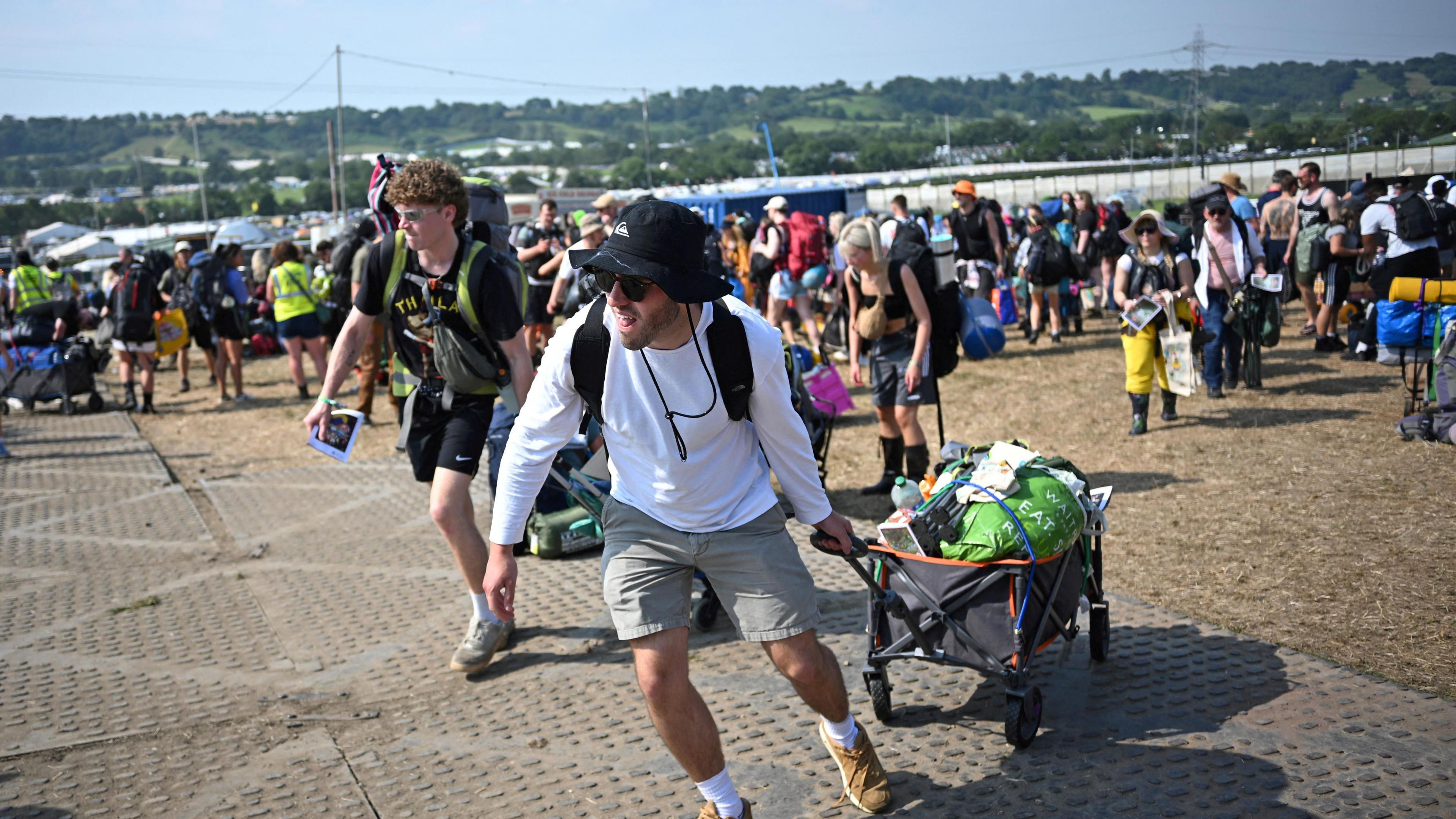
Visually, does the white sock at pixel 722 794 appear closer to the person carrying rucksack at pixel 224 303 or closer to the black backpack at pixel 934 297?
the black backpack at pixel 934 297

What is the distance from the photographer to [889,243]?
253 inches

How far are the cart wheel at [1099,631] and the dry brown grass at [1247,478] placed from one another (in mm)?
742

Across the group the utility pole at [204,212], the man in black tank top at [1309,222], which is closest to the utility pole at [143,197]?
the utility pole at [204,212]

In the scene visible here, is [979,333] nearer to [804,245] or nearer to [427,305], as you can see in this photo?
[427,305]

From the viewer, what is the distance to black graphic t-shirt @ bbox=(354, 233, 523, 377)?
174 inches

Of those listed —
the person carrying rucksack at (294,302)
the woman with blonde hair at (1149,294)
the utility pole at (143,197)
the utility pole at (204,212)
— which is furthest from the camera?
the utility pole at (143,197)

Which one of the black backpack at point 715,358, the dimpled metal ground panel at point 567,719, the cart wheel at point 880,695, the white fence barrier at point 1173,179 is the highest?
the white fence barrier at point 1173,179

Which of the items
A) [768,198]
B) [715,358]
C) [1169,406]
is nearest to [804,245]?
[1169,406]

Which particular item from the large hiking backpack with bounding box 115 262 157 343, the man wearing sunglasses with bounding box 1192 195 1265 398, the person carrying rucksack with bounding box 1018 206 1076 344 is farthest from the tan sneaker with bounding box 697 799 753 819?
the large hiking backpack with bounding box 115 262 157 343

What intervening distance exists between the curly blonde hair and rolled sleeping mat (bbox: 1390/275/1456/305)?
6632 millimetres

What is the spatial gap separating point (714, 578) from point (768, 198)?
29458mm

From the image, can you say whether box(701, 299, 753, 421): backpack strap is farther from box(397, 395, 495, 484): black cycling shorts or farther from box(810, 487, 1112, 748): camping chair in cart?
box(397, 395, 495, 484): black cycling shorts

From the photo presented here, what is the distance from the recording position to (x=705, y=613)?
4.88 metres

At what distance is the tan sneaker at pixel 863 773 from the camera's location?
3.21m
